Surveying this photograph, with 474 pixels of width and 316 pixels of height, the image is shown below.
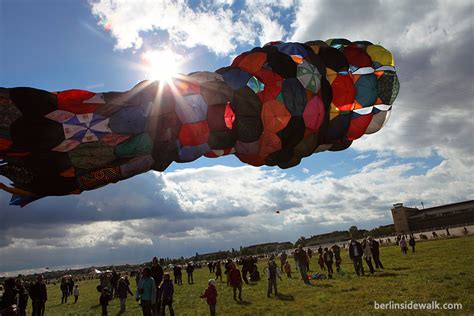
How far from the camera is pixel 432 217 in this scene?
335 ft

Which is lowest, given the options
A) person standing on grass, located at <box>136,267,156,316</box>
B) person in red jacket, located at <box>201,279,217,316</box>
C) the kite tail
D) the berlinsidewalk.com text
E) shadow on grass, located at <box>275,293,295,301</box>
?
shadow on grass, located at <box>275,293,295,301</box>

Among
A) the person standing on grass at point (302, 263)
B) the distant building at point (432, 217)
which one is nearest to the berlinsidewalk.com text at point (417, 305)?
the person standing on grass at point (302, 263)

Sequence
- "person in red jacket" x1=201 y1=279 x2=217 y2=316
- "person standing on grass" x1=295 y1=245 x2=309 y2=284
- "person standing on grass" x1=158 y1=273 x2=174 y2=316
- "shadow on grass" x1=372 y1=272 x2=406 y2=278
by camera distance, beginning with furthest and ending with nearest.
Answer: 1. "person standing on grass" x1=295 y1=245 x2=309 y2=284
2. "shadow on grass" x1=372 y1=272 x2=406 y2=278
3. "person standing on grass" x1=158 y1=273 x2=174 y2=316
4. "person in red jacket" x1=201 y1=279 x2=217 y2=316

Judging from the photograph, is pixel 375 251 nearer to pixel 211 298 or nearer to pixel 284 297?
pixel 284 297

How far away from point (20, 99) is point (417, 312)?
939cm

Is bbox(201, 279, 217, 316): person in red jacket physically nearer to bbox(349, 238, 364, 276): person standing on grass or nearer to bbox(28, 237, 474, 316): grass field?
bbox(28, 237, 474, 316): grass field

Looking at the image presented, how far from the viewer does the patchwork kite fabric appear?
5309 mm

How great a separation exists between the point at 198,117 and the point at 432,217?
373ft

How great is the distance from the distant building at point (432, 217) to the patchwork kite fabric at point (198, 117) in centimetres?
10116

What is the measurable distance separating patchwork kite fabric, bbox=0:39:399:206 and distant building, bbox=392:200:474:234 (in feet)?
332

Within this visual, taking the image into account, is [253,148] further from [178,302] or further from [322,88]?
[178,302]

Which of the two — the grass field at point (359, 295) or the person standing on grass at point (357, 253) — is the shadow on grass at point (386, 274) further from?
the person standing on grass at point (357, 253)

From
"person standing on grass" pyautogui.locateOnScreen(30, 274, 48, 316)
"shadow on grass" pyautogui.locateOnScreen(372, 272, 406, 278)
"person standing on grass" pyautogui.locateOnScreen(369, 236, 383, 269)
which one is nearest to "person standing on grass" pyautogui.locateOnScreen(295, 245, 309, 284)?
"shadow on grass" pyautogui.locateOnScreen(372, 272, 406, 278)

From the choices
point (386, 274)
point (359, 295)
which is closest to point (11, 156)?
point (359, 295)
